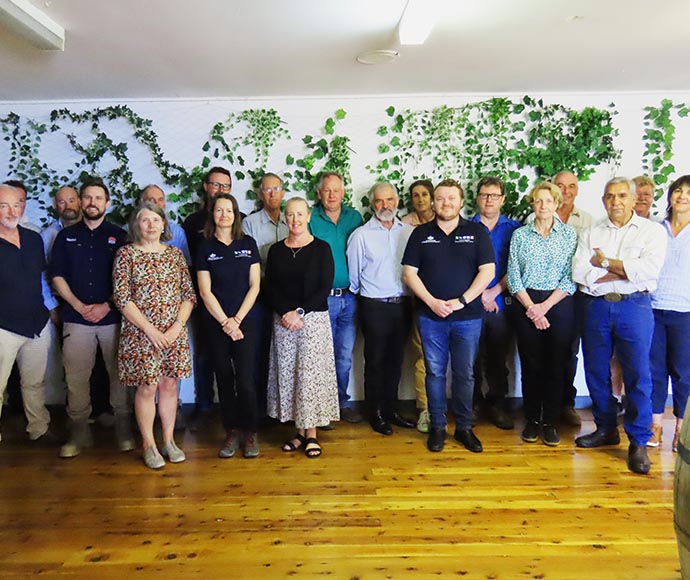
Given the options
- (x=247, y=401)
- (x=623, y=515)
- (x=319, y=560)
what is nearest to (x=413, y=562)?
(x=319, y=560)

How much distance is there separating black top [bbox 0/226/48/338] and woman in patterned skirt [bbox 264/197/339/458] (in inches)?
61.2

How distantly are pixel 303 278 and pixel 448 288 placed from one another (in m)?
0.93

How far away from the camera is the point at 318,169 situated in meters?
4.75

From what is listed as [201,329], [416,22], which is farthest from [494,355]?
[416,22]

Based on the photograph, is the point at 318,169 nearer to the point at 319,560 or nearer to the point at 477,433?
the point at 477,433

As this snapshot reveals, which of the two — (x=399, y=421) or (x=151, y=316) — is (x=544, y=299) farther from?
(x=151, y=316)

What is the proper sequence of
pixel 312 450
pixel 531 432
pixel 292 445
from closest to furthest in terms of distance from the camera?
1. pixel 312 450
2. pixel 292 445
3. pixel 531 432

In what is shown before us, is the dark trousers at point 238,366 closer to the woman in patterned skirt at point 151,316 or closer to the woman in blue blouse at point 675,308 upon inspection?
the woman in patterned skirt at point 151,316

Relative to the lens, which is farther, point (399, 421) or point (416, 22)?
point (399, 421)

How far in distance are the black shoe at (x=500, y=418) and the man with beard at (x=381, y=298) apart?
2.06 ft

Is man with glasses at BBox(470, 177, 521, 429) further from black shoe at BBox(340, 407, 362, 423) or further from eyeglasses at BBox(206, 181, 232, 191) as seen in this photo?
eyeglasses at BBox(206, 181, 232, 191)

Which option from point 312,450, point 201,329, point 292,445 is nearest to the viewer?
point 312,450

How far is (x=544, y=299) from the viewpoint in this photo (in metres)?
3.78

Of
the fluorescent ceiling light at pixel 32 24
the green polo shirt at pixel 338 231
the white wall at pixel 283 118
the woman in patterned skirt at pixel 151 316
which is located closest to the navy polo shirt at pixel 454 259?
the green polo shirt at pixel 338 231
